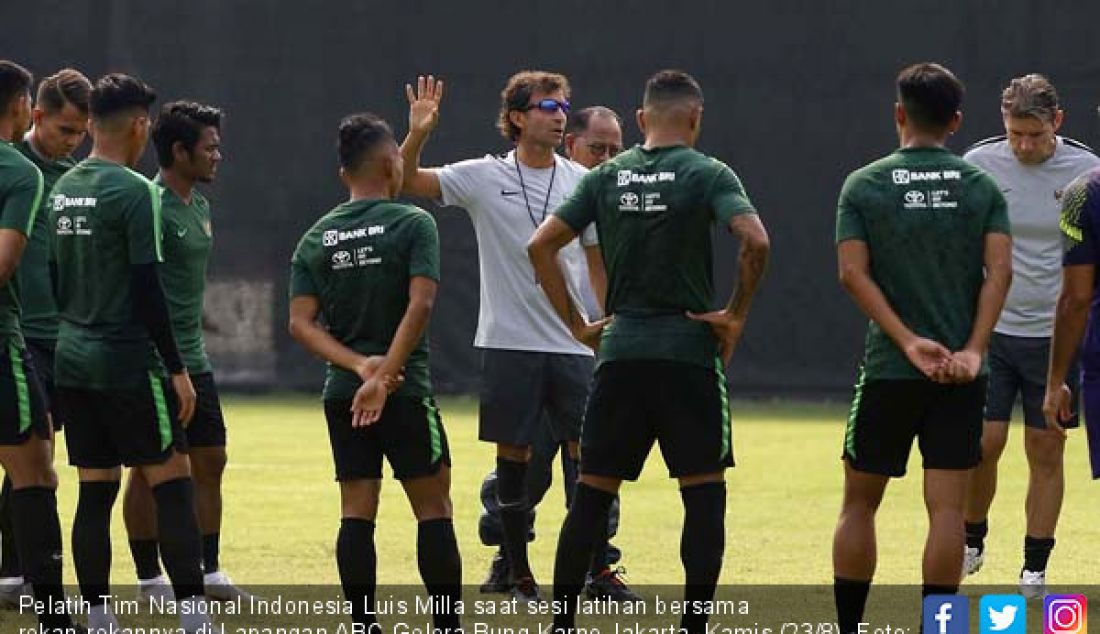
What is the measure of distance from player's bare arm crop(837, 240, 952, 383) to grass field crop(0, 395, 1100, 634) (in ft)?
4.90

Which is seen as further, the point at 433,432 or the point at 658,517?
the point at 658,517

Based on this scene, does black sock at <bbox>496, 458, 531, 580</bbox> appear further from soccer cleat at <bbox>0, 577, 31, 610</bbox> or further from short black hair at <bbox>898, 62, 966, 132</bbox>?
short black hair at <bbox>898, 62, 966, 132</bbox>

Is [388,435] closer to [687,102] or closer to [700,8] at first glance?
[687,102]

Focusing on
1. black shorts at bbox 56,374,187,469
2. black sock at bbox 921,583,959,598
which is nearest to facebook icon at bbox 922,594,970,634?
black sock at bbox 921,583,959,598

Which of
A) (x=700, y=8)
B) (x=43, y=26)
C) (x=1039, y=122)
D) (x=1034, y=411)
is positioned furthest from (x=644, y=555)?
(x=43, y=26)

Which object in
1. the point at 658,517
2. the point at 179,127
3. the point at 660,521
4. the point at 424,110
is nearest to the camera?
the point at 424,110

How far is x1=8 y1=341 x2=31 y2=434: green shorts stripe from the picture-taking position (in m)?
6.52

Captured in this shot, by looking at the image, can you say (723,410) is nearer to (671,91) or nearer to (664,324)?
(664,324)

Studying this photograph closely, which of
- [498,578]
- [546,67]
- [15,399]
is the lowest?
[498,578]

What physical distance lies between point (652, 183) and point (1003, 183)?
7.92 feet

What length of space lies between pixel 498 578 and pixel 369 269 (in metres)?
2.07

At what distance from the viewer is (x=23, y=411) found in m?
6.52

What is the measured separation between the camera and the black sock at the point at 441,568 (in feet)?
20.6

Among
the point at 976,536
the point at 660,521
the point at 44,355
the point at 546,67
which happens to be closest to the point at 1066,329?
the point at 976,536
